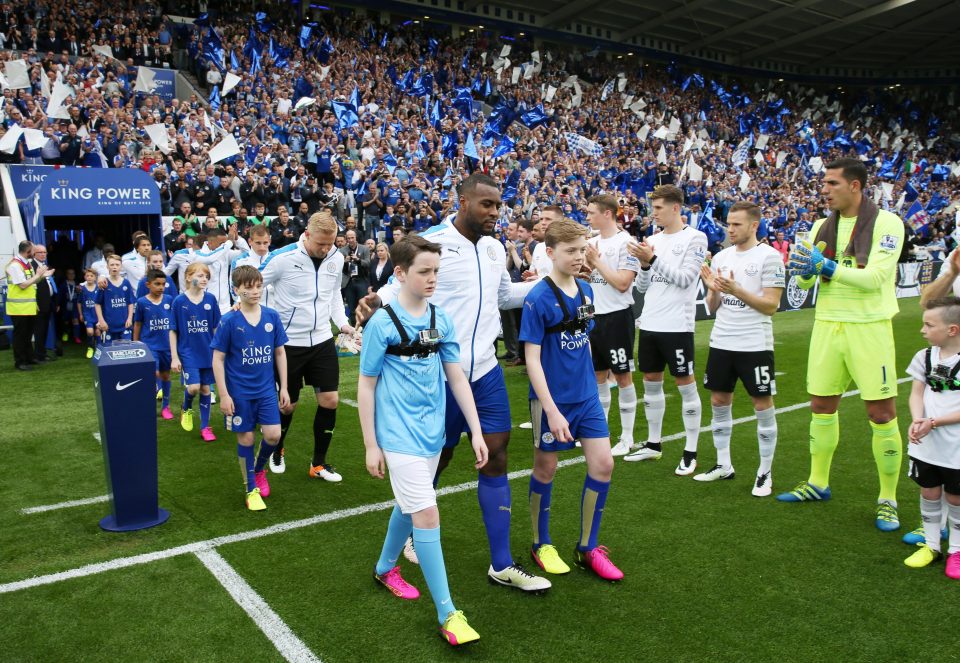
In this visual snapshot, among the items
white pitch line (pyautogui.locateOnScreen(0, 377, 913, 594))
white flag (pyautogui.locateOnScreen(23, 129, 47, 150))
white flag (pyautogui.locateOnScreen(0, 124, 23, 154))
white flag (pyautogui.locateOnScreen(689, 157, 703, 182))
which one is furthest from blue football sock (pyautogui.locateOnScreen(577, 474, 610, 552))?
white flag (pyautogui.locateOnScreen(689, 157, 703, 182))

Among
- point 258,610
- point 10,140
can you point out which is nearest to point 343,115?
point 10,140

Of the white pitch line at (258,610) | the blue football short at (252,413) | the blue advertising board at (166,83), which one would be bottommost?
the white pitch line at (258,610)

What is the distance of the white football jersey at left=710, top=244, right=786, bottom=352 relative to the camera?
5434 mm

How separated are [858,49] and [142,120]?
41.7 m

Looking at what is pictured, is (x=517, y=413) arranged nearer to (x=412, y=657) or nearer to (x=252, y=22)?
(x=412, y=657)

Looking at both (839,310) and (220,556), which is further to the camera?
(839,310)

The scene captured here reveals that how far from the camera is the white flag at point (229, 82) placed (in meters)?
19.8

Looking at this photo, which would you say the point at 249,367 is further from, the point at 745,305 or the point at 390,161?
the point at 390,161

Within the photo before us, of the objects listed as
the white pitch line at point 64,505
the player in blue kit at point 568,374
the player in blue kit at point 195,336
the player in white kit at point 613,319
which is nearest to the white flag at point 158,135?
the player in blue kit at point 195,336

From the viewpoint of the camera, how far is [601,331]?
22.1ft

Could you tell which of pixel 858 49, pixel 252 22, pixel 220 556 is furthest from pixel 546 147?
pixel 858 49

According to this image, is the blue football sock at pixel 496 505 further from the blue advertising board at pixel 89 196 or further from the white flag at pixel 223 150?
the white flag at pixel 223 150

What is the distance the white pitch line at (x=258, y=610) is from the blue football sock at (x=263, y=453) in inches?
39.9

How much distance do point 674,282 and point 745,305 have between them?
60 centimetres
